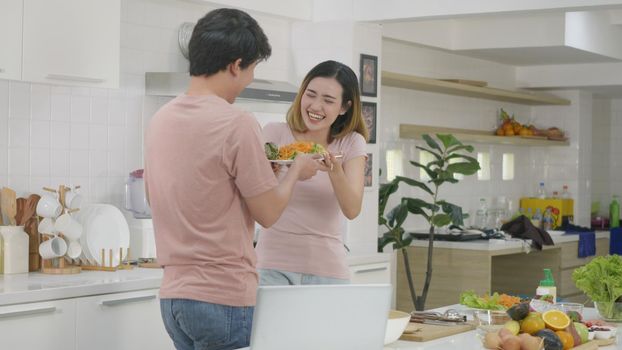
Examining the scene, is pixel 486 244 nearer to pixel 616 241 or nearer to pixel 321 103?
pixel 616 241

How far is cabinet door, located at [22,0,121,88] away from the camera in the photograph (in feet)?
13.1

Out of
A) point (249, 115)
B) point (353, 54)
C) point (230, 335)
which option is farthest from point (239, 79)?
point (353, 54)

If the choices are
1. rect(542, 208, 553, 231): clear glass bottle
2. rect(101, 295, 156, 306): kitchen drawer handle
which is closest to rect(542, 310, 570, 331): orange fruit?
rect(101, 295, 156, 306): kitchen drawer handle

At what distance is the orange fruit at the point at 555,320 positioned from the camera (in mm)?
2732

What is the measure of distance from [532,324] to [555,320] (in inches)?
3.9

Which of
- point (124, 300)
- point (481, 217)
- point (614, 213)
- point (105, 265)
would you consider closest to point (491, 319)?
point (124, 300)

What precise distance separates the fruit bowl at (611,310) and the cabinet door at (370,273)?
195 centimetres

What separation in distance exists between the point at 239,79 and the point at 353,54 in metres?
3.39

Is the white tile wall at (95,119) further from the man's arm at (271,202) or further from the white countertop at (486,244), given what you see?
the white countertop at (486,244)

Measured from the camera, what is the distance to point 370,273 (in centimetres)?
543

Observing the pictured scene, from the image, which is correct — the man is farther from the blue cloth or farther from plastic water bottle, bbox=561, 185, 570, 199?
plastic water bottle, bbox=561, 185, 570, 199

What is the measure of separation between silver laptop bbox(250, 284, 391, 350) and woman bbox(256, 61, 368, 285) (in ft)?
2.47

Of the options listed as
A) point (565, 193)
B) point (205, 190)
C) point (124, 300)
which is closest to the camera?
point (205, 190)

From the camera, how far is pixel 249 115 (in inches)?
88.7
